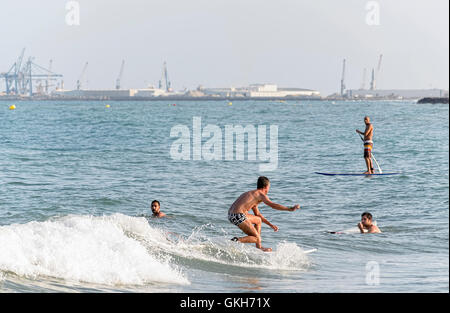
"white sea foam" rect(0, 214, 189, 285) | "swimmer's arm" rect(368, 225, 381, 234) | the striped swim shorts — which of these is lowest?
"swimmer's arm" rect(368, 225, 381, 234)

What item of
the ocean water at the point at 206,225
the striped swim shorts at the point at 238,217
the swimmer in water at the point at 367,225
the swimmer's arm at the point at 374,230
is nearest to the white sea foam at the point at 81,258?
Result: the ocean water at the point at 206,225

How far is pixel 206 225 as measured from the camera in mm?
15227

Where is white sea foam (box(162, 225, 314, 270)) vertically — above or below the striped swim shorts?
below

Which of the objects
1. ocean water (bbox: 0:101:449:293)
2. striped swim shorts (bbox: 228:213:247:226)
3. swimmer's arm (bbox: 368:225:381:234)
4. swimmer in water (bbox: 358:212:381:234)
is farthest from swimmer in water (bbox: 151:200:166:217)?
swimmer's arm (bbox: 368:225:381:234)

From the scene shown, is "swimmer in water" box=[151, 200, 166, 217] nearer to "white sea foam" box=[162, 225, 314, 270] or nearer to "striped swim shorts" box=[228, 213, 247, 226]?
"white sea foam" box=[162, 225, 314, 270]

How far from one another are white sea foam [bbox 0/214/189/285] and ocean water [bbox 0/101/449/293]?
20mm

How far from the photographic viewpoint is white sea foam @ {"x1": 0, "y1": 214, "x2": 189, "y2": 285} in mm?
9586

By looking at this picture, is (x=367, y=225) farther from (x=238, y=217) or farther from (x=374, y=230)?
(x=238, y=217)

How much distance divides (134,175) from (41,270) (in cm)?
1352

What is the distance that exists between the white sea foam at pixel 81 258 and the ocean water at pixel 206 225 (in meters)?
0.02
